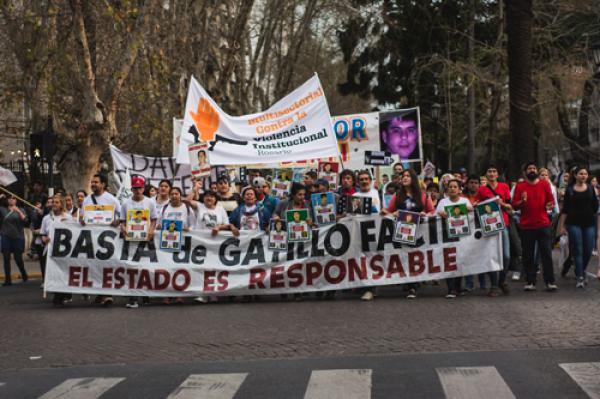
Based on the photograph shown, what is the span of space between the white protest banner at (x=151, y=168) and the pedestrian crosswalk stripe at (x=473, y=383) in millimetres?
11925

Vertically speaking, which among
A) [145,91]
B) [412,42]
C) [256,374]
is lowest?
[256,374]

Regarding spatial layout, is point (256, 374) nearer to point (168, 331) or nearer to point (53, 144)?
point (168, 331)

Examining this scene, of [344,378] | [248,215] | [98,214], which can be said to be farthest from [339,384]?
[98,214]

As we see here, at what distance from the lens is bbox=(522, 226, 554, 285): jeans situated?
13.3 metres

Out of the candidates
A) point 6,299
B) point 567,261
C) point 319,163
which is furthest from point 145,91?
point 567,261

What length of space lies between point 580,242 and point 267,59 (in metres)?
22.3

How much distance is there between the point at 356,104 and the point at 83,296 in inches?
1769

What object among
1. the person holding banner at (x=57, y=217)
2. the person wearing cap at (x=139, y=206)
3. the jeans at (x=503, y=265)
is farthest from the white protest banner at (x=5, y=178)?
the jeans at (x=503, y=265)

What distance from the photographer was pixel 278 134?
54.7 feet

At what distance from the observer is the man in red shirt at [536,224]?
1338 centimetres

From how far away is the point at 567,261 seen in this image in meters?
15.4

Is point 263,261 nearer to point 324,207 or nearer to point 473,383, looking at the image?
point 324,207

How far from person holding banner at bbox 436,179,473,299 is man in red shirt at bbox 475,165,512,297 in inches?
16.8

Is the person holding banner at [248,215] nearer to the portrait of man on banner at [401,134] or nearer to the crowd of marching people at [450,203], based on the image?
the crowd of marching people at [450,203]
